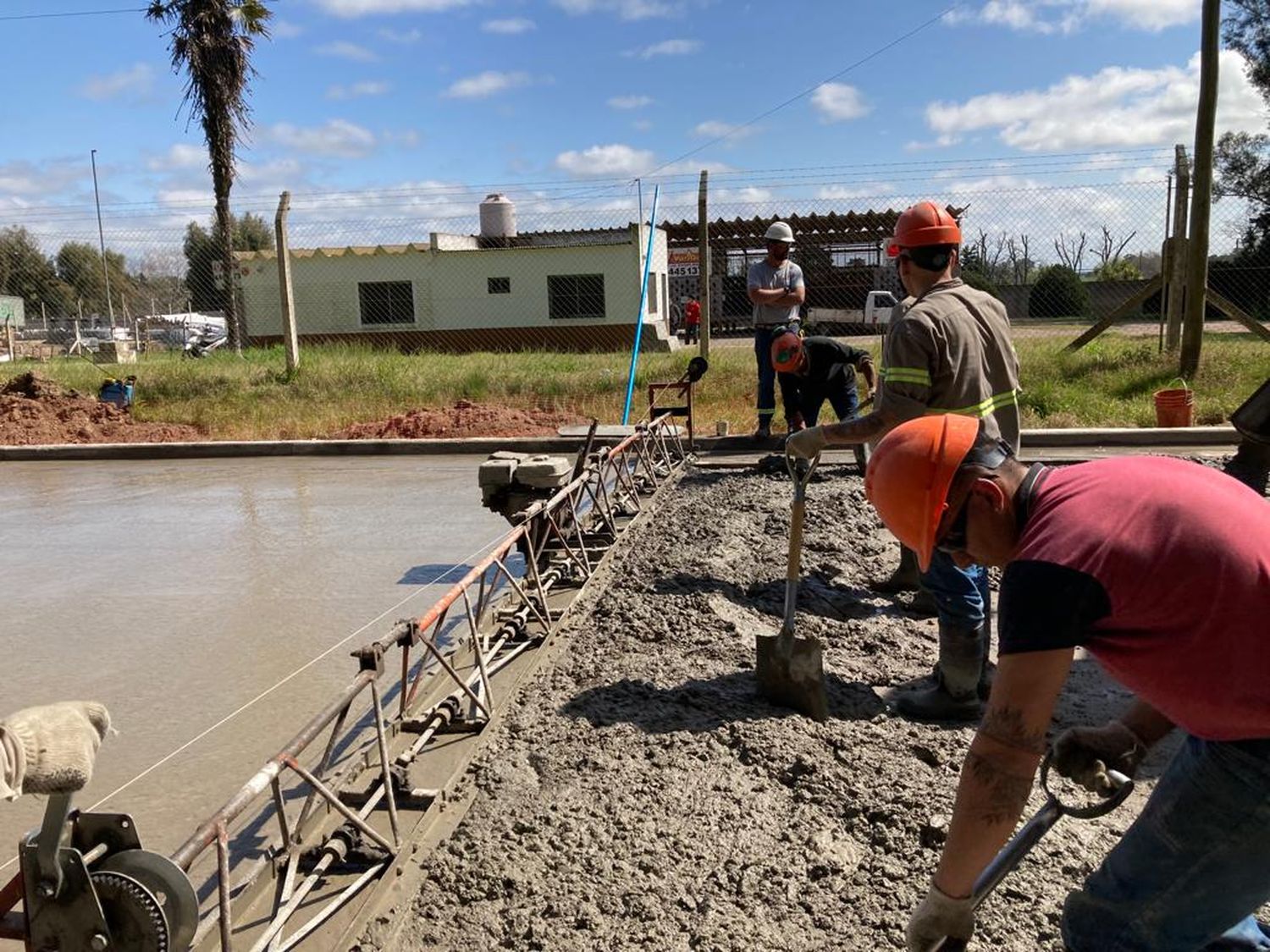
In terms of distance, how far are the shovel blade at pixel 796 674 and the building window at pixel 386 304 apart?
23525mm

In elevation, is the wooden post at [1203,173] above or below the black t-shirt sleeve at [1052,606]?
above

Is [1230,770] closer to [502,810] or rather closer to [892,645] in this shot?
[502,810]

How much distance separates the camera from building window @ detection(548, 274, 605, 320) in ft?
84.9

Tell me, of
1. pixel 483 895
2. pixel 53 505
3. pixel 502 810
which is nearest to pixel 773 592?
pixel 502 810

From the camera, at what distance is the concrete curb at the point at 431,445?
362 inches

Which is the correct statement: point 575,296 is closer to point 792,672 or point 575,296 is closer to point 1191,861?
point 792,672

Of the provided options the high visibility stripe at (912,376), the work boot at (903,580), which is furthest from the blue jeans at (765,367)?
the high visibility stripe at (912,376)

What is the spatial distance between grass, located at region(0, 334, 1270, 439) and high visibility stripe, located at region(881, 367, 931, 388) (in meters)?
6.71

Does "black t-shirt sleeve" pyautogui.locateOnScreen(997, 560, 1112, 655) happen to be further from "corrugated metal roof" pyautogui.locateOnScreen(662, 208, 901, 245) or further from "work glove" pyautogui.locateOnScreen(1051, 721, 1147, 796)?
"corrugated metal roof" pyautogui.locateOnScreen(662, 208, 901, 245)

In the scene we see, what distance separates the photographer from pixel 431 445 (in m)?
10.7

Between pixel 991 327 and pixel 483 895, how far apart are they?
102 inches

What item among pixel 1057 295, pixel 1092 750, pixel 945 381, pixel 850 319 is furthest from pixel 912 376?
pixel 1057 295

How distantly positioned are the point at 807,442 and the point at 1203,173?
8577 mm

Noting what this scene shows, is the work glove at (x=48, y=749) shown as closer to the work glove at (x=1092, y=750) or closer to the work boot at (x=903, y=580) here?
the work glove at (x=1092, y=750)
